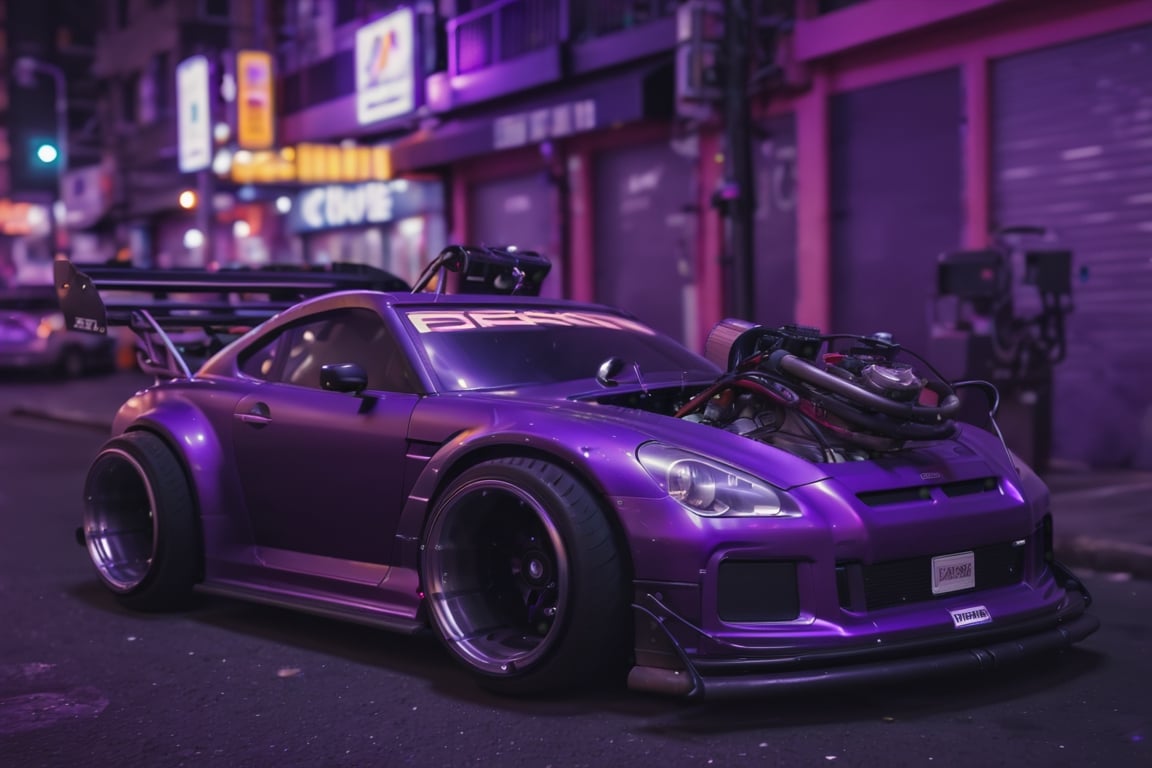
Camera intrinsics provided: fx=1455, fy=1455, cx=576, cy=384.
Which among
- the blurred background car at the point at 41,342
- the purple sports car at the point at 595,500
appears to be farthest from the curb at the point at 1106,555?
the blurred background car at the point at 41,342

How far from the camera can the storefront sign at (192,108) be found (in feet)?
90.0

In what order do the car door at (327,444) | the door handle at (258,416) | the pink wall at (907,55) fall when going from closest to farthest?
the car door at (327,444) < the door handle at (258,416) < the pink wall at (907,55)

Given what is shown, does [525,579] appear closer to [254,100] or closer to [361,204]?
[361,204]

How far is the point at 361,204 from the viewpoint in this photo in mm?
24719

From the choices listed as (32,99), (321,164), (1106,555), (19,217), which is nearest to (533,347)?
(1106,555)

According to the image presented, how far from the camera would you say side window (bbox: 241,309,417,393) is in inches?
231

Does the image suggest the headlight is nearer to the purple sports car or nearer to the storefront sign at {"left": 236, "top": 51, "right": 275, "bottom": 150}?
the purple sports car

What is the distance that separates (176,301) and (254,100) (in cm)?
2002

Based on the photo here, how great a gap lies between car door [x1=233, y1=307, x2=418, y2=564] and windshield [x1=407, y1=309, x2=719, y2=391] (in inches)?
7.7

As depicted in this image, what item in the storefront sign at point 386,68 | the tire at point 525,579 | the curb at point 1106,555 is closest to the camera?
the tire at point 525,579

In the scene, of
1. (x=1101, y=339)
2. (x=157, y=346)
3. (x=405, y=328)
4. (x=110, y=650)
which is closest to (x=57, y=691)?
(x=110, y=650)

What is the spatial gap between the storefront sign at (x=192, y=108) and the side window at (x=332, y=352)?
826 inches

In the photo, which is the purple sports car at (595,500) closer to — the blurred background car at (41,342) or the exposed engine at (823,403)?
the exposed engine at (823,403)

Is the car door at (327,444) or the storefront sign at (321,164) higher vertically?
the storefront sign at (321,164)
